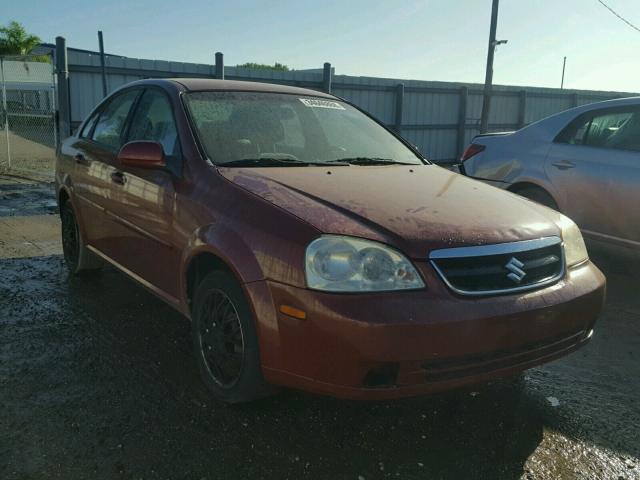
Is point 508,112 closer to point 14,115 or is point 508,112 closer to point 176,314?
point 14,115

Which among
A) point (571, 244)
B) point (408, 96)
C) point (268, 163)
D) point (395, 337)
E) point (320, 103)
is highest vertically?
point (408, 96)

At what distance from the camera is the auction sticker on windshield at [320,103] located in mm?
3984

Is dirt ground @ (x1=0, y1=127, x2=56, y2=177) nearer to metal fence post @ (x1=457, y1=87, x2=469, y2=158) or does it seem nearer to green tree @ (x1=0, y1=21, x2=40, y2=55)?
metal fence post @ (x1=457, y1=87, x2=469, y2=158)

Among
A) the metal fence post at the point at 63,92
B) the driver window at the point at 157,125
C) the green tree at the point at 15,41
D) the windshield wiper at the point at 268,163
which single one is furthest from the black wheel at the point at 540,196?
the green tree at the point at 15,41

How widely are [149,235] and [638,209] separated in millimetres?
3781

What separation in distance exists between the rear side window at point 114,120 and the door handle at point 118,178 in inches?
11.2

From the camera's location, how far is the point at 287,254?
95.0 inches

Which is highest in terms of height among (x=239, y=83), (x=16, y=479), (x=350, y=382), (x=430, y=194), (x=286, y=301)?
(x=239, y=83)

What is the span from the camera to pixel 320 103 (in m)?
4.09

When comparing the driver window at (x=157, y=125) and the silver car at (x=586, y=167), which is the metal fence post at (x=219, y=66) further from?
the driver window at (x=157, y=125)

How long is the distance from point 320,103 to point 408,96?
463 inches

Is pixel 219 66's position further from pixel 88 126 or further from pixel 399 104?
pixel 88 126

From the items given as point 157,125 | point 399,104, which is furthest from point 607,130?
point 399,104

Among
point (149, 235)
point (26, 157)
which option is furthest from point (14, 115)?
point (149, 235)
